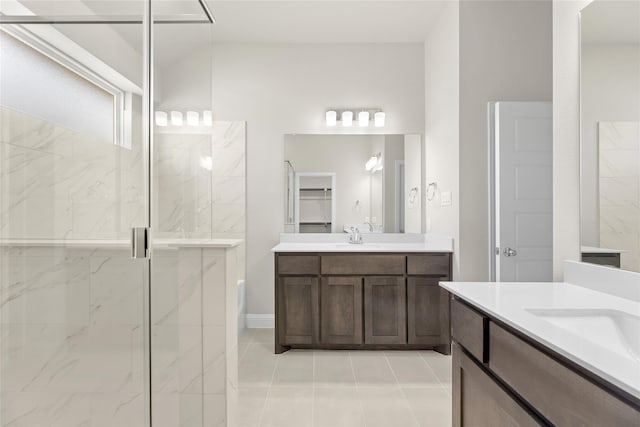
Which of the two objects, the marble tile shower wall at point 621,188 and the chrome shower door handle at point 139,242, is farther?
the chrome shower door handle at point 139,242

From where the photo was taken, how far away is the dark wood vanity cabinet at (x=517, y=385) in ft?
2.49

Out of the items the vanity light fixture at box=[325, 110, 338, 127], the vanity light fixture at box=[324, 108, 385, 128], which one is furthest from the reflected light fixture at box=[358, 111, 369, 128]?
the vanity light fixture at box=[325, 110, 338, 127]

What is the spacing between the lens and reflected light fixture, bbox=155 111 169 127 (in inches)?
64.7

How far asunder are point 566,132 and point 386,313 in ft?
6.45

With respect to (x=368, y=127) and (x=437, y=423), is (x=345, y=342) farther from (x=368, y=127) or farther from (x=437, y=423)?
(x=368, y=127)

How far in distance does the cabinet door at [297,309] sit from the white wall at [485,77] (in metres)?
1.19

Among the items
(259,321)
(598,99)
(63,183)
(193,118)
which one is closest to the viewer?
(63,183)

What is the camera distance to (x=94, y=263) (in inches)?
54.7

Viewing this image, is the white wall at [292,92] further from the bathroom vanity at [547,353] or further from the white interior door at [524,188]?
the bathroom vanity at [547,353]

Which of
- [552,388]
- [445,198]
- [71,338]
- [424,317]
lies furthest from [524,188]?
→ [71,338]

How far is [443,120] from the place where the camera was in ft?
11.1

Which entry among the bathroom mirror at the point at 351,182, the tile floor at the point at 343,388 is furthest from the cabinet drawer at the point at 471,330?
the bathroom mirror at the point at 351,182

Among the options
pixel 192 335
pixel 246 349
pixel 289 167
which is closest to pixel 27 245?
pixel 192 335

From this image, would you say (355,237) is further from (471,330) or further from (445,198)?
(471,330)
